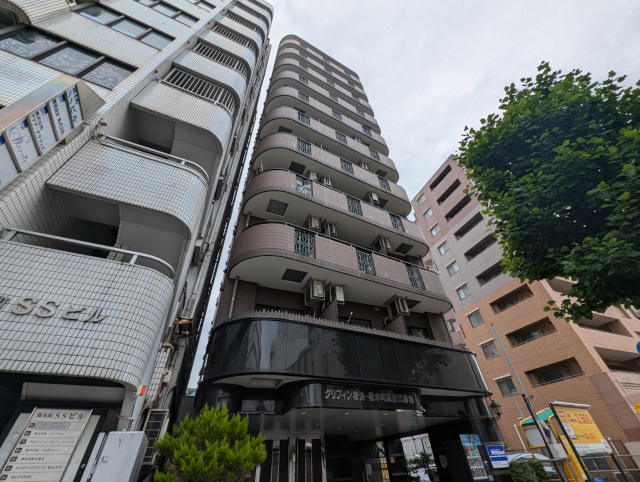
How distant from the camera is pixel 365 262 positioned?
1092 centimetres

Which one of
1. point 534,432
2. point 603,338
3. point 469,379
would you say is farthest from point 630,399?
point 469,379

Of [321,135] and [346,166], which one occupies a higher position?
[321,135]

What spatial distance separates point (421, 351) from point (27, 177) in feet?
35.9

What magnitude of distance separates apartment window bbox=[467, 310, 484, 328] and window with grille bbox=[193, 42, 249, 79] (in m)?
25.1

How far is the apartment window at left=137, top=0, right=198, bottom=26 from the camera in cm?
1187

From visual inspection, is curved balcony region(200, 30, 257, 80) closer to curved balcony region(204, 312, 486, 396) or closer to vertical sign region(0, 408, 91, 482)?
curved balcony region(204, 312, 486, 396)

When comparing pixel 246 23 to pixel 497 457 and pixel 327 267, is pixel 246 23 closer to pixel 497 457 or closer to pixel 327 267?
pixel 327 267

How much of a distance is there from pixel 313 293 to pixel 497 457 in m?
8.28

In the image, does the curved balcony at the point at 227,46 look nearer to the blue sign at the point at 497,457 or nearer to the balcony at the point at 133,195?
the balcony at the point at 133,195

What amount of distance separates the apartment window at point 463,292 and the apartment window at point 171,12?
1093 inches

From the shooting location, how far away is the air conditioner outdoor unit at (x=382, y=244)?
42.6ft

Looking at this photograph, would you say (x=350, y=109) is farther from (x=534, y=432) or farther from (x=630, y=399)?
(x=630, y=399)

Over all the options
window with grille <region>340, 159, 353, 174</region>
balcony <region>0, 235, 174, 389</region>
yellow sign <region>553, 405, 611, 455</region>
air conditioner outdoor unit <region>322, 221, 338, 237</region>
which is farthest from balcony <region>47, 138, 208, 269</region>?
yellow sign <region>553, 405, 611, 455</region>

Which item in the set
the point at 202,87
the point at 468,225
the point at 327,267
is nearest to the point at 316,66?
the point at 202,87
